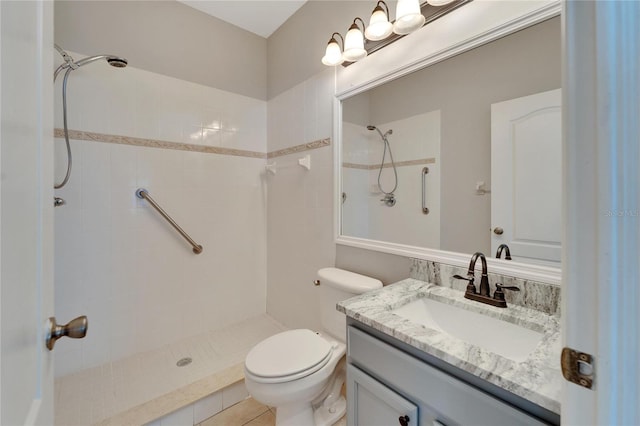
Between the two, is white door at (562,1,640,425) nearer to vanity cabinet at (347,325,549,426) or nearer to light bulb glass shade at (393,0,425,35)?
vanity cabinet at (347,325,549,426)

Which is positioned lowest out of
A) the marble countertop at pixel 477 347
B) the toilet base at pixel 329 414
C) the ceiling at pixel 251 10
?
the toilet base at pixel 329 414

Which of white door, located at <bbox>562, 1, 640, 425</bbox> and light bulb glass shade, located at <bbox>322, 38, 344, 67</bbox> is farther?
light bulb glass shade, located at <bbox>322, 38, 344, 67</bbox>

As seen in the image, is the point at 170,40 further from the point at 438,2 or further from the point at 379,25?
the point at 438,2

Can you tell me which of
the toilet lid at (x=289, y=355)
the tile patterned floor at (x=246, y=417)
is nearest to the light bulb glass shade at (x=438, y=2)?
the toilet lid at (x=289, y=355)

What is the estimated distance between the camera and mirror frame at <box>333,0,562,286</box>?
37.0 inches

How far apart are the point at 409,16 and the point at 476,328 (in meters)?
1.25

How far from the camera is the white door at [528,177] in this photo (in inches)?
36.1

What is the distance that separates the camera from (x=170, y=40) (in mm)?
1926

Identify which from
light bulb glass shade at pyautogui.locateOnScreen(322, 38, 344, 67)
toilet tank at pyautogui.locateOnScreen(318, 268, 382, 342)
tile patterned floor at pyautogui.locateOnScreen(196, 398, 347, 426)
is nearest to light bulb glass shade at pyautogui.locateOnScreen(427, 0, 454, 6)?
light bulb glass shade at pyautogui.locateOnScreen(322, 38, 344, 67)

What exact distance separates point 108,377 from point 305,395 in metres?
1.29

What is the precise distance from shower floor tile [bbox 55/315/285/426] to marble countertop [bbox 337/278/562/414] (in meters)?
1.12

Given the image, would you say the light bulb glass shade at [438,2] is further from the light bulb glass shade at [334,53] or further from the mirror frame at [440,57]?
the light bulb glass shade at [334,53]

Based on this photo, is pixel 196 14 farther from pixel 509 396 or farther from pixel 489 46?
pixel 509 396

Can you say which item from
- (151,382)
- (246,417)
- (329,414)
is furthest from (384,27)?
(151,382)
